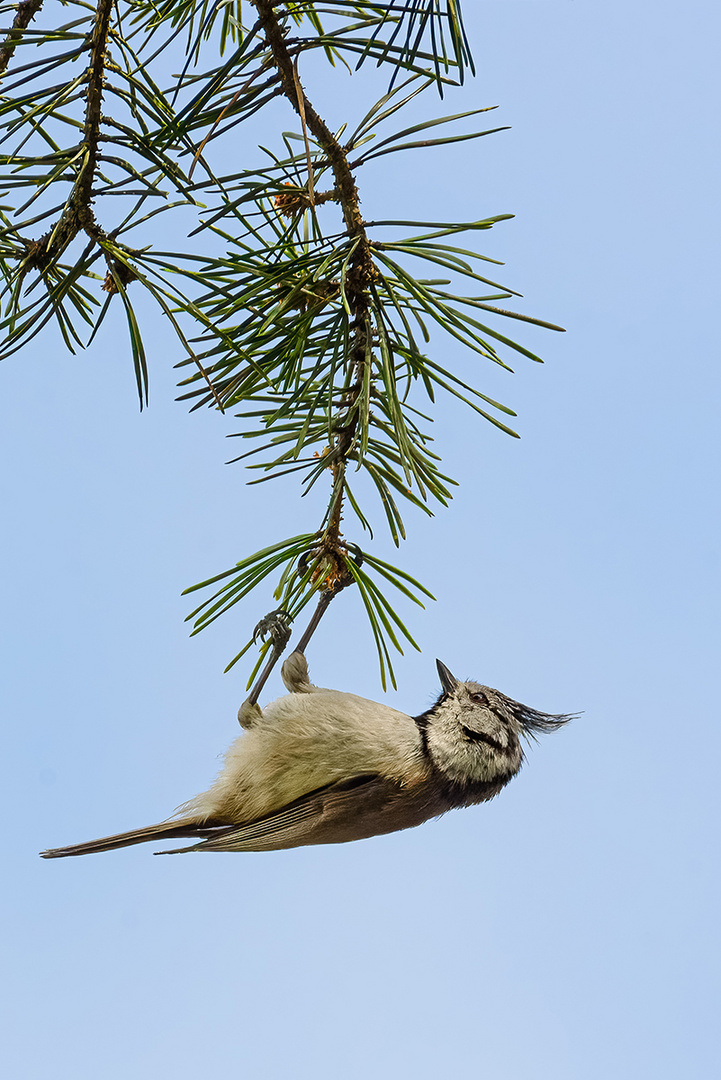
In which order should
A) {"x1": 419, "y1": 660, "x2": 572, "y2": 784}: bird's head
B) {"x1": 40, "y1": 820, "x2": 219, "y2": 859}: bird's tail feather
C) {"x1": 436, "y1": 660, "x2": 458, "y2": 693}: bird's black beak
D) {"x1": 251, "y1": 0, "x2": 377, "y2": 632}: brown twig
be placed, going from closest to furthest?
{"x1": 251, "y1": 0, "x2": 377, "y2": 632}: brown twig
{"x1": 40, "y1": 820, "x2": 219, "y2": 859}: bird's tail feather
{"x1": 419, "y1": 660, "x2": 572, "y2": 784}: bird's head
{"x1": 436, "y1": 660, "x2": 458, "y2": 693}: bird's black beak

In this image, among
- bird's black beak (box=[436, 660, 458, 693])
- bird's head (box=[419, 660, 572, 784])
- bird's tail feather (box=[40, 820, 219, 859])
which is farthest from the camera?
bird's black beak (box=[436, 660, 458, 693])

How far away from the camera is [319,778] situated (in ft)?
4.97

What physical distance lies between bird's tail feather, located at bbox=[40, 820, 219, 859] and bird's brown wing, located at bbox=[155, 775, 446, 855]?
2 cm

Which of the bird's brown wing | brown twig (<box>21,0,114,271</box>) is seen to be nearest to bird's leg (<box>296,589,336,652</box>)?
the bird's brown wing

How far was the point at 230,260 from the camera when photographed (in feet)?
3.87

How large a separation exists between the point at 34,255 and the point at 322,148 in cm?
34

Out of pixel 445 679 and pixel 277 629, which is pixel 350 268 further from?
pixel 445 679

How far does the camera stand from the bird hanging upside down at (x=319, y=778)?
1490 mm

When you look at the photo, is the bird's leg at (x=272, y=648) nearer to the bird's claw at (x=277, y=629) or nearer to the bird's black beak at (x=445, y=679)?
the bird's claw at (x=277, y=629)

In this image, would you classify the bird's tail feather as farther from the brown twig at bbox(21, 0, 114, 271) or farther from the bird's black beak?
the brown twig at bbox(21, 0, 114, 271)

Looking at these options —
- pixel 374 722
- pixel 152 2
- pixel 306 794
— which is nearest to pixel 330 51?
pixel 152 2

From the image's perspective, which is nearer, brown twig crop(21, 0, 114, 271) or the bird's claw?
brown twig crop(21, 0, 114, 271)

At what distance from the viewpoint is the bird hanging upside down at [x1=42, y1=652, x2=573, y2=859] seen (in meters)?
1.49

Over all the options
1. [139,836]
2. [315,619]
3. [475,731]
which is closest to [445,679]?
[475,731]
